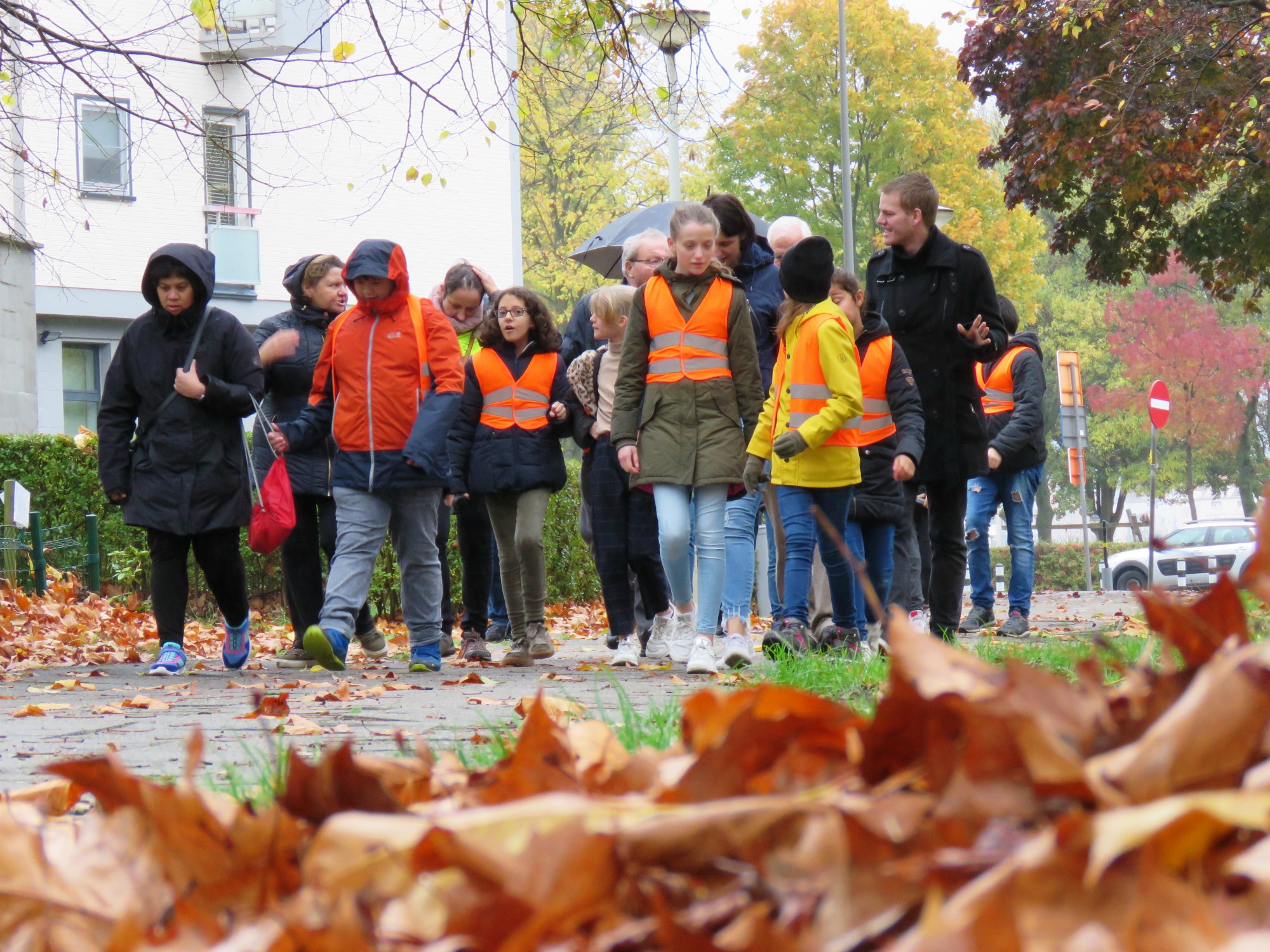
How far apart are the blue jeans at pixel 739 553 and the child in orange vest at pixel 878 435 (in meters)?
0.46

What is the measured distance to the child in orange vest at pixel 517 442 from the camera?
24.1ft

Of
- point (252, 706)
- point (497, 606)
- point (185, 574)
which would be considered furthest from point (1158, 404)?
point (252, 706)

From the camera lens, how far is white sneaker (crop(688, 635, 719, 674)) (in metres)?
6.15

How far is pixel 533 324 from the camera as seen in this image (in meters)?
7.56

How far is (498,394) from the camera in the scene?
24.6 ft

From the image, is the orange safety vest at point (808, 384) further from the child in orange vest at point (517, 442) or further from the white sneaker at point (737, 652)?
the child in orange vest at point (517, 442)

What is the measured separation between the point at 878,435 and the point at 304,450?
2977 mm

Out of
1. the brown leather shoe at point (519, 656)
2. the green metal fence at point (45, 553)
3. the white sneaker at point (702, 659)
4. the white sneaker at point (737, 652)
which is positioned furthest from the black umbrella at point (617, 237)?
the white sneaker at point (702, 659)

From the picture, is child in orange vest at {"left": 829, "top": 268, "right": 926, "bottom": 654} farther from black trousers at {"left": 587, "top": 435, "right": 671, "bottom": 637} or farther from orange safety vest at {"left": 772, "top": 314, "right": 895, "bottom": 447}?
black trousers at {"left": 587, "top": 435, "right": 671, "bottom": 637}

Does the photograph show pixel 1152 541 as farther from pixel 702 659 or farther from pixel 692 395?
pixel 692 395

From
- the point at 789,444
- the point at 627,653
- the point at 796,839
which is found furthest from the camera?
the point at 627,653

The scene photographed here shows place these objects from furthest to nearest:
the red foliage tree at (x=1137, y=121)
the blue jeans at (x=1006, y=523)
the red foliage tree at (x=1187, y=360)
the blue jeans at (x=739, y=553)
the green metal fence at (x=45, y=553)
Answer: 1. the red foliage tree at (x=1187, y=360)
2. the red foliage tree at (x=1137, y=121)
3. the green metal fence at (x=45, y=553)
4. the blue jeans at (x=1006, y=523)
5. the blue jeans at (x=739, y=553)

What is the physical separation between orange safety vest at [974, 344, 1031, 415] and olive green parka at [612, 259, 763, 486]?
385 cm

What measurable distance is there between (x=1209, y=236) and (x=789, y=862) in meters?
15.9
